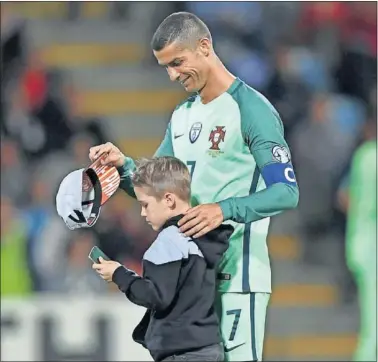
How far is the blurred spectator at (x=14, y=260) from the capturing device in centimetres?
743

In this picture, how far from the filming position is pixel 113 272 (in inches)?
122

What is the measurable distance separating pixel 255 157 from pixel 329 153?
5215 mm

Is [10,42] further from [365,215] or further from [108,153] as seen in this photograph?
[108,153]

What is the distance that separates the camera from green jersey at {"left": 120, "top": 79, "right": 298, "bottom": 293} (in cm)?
310

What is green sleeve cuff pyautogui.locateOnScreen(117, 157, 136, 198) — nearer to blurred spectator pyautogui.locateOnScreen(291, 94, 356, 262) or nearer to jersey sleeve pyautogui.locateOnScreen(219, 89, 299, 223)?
jersey sleeve pyautogui.locateOnScreen(219, 89, 299, 223)

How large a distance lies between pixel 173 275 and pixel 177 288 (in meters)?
0.06

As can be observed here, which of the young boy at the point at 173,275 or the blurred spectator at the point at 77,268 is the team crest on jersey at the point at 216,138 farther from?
the blurred spectator at the point at 77,268

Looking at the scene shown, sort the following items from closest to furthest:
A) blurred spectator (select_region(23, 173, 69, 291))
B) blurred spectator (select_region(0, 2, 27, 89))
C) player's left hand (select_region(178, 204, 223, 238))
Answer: player's left hand (select_region(178, 204, 223, 238))
blurred spectator (select_region(23, 173, 69, 291))
blurred spectator (select_region(0, 2, 27, 89))

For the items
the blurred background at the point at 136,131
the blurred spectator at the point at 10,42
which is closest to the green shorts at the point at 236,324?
the blurred background at the point at 136,131

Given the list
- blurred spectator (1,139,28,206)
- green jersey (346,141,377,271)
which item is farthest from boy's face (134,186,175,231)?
blurred spectator (1,139,28,206)

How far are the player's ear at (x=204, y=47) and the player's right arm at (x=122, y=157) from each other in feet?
1.08

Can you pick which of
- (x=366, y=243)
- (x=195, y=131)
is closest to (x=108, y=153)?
(x=195, y=131)

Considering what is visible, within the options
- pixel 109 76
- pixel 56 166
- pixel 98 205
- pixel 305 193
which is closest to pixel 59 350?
pixel 56 166

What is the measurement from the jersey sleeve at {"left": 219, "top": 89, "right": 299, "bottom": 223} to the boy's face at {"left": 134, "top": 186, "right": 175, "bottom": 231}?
161 millimetres
